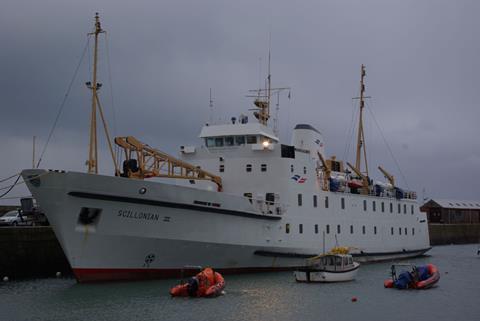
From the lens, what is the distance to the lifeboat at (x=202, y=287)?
928 inches

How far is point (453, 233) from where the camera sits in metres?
81.4

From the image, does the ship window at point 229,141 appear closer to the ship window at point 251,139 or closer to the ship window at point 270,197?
the ship window at point 251,139

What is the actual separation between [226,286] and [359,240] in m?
13.9

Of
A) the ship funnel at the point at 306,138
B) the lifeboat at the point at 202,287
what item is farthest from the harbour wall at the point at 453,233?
the lifeboat at the point at 202,287

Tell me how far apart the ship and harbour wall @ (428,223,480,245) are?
39.0m

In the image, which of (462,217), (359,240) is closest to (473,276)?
(359,240)

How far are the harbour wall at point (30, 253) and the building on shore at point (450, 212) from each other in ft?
225

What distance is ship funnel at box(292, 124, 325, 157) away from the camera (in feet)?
123

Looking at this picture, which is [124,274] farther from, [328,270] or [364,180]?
[364,180]

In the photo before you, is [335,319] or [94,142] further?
[94,142]

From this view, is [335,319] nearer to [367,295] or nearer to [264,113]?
[367,295]

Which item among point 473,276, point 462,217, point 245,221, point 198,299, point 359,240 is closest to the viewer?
point 198,299

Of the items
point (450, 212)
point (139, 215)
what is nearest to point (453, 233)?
point (450, 212)

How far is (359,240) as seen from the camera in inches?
1468
